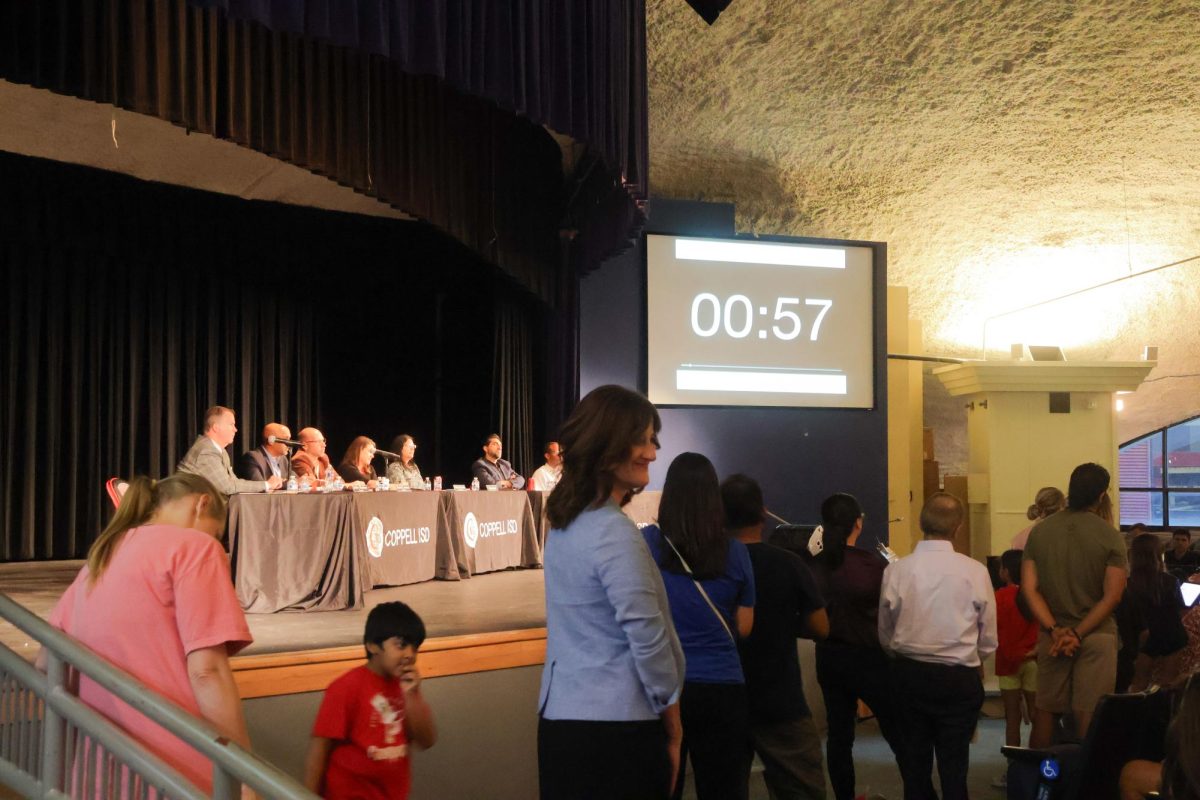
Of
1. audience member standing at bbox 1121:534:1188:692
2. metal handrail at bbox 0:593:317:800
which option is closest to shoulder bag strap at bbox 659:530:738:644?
metal handrail at bbox 0:593:317:800

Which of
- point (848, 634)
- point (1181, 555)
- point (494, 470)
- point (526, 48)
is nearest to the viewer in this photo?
point (848, 634)

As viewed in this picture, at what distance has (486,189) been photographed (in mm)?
8750

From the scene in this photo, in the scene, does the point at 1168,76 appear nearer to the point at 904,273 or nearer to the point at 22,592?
the point at 904,273

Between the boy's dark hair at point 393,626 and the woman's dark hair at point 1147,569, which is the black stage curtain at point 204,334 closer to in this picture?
the woman's dark hair at point 1147,569

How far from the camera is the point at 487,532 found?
8.14 m

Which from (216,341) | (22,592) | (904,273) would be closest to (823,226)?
(904,273)

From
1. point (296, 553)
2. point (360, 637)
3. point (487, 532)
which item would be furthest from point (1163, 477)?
point (360, 637)

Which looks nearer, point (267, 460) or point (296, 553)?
point (296, 553)

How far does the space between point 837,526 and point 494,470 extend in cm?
538

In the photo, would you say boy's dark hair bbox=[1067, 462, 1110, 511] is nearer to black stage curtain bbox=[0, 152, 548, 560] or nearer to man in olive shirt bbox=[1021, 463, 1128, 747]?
man in olive shirt bbox=[1021, 463, 1128, 747]

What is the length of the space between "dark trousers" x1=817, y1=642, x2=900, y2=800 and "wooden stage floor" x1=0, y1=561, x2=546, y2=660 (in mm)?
1349

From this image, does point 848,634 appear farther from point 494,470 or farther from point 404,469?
point 494,470

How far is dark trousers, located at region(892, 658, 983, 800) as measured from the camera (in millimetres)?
3582

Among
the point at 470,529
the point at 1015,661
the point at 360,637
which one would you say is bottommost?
the point at 1015,661
